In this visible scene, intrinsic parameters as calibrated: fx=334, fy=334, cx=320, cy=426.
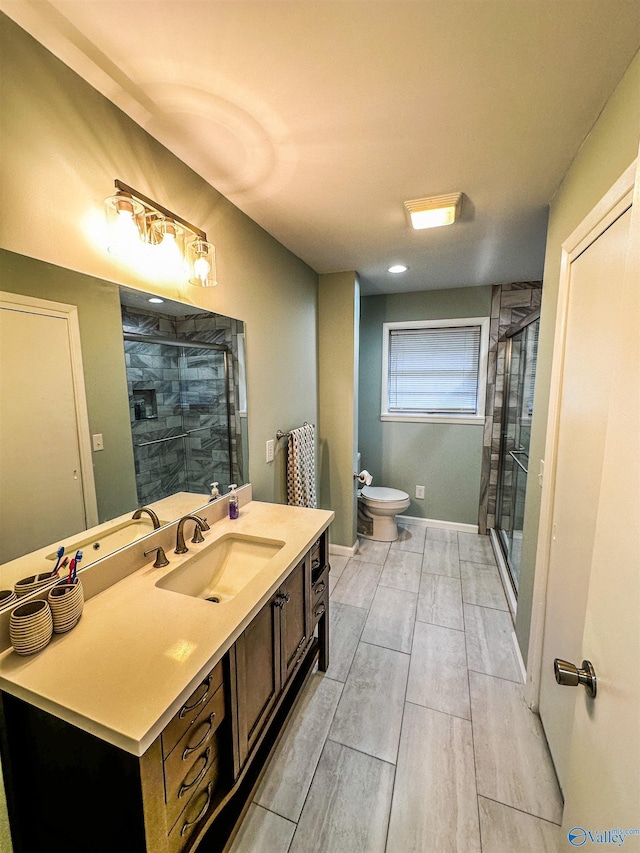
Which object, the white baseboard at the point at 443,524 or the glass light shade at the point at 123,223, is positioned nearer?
the glass light shade at the point at 123,223

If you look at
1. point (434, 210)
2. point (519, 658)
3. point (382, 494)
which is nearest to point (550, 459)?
point (519, 658)

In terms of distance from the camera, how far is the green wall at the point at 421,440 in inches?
128

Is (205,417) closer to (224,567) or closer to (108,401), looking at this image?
(108,401)

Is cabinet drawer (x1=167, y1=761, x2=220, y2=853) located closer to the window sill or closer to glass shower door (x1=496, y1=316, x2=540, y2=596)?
glass shower door (x1=496, y1=316, x2=540, y2=596)

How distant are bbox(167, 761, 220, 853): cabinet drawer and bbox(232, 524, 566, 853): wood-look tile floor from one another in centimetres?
32

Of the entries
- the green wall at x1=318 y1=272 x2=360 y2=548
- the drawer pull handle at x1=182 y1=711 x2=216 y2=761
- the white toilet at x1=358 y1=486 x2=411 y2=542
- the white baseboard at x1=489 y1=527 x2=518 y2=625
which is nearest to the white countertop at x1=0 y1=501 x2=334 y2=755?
the drawer pull handle at x1=182 y1=711 x2=216 y2=761

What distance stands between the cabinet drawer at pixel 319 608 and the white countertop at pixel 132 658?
1.76 ft

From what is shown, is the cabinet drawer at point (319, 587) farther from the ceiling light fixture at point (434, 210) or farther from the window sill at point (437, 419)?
the window sill at point (437, 419)

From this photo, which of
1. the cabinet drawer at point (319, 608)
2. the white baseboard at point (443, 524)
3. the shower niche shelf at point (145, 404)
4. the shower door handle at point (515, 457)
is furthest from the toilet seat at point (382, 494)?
the shower niche shelf at point (145, 404)

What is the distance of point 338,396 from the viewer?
9.23 feet

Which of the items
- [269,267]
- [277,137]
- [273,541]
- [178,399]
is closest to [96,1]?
[277,137]

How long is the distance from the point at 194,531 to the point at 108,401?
64cm

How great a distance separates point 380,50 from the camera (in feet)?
2.96

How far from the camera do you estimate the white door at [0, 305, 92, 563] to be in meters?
0.88
